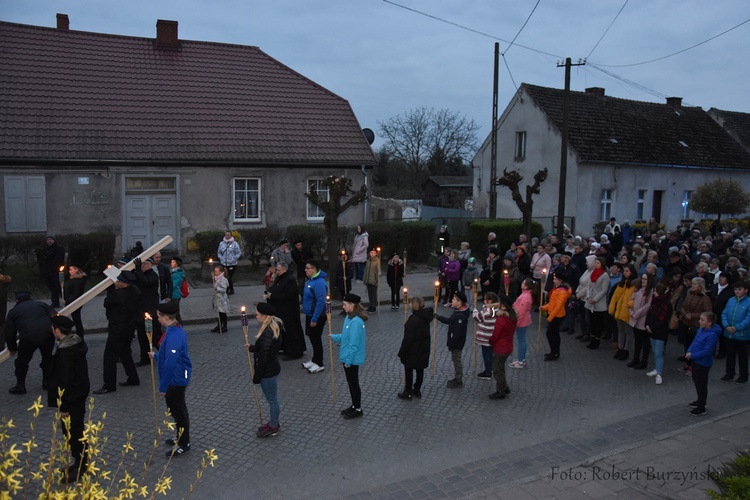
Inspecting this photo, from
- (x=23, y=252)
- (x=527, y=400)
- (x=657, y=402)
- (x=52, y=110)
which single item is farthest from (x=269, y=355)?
(x=52, y=110)

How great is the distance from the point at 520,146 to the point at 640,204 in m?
6.81

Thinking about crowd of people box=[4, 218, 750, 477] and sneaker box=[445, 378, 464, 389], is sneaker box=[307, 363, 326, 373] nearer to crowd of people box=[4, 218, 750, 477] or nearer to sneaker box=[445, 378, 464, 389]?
crowd of people box=[4, 218, 750, 477]

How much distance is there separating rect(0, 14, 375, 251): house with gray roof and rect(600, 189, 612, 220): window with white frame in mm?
13127

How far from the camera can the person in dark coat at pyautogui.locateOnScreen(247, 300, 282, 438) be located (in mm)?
7484

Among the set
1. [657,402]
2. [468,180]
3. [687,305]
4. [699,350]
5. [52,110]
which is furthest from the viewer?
[468,180]

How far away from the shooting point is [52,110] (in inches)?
801

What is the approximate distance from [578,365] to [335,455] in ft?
18.2

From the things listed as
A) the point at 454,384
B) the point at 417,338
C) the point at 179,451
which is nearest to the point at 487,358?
the point at 454,384

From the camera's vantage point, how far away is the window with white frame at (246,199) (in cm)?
2211

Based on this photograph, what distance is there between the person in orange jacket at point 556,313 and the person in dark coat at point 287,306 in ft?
14.7

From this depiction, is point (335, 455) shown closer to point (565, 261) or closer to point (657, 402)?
point (657, 402)

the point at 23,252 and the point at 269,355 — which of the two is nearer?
the point at 269,355

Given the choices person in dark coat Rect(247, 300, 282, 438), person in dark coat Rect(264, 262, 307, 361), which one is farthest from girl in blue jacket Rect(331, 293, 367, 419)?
person in dark coat Rect(264, 262, 307, 361)

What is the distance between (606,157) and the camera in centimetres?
2939
